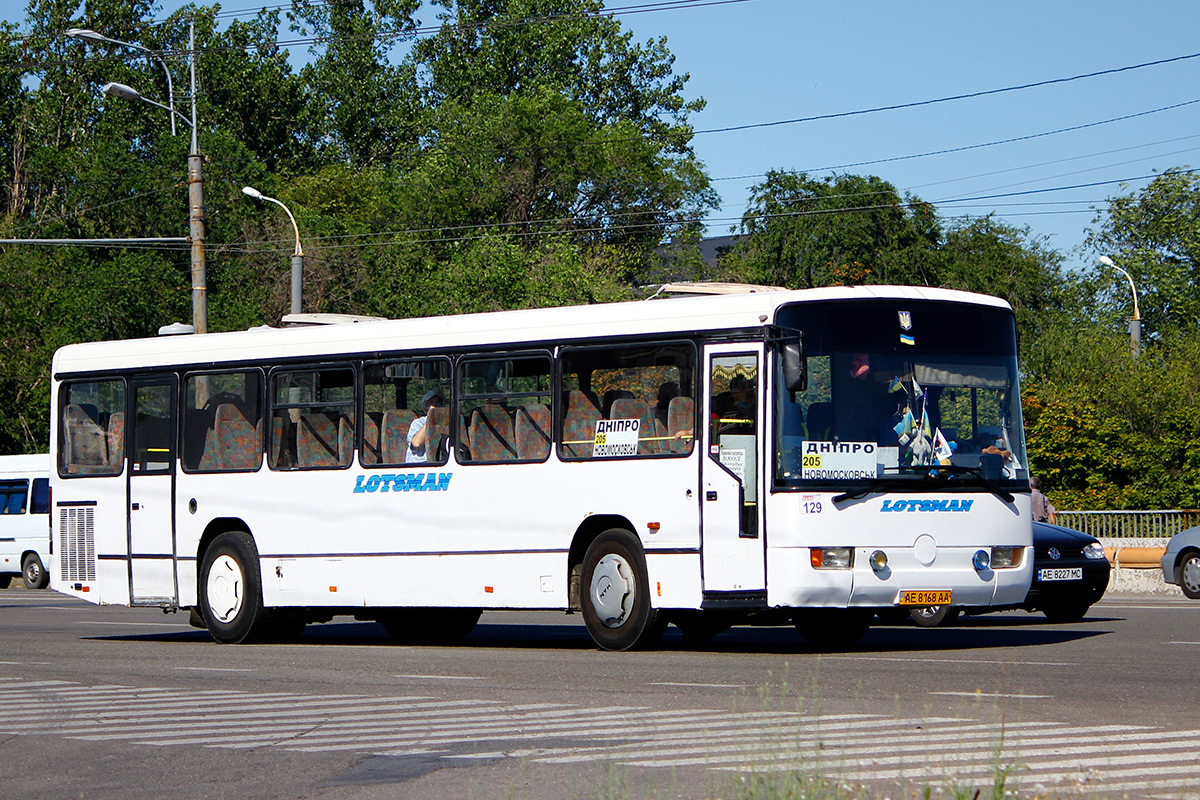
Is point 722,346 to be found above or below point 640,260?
below

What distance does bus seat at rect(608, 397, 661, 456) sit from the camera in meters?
15.1

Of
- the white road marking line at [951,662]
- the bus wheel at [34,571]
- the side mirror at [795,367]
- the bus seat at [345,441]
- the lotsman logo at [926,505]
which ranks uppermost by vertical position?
the side mirror at [795,367]

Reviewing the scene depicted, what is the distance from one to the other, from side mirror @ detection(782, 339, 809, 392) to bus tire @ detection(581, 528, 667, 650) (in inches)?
80.4

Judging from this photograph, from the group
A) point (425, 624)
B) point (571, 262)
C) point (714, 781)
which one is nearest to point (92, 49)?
point (571, 262)

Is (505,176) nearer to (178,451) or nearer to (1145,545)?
(1145,545)

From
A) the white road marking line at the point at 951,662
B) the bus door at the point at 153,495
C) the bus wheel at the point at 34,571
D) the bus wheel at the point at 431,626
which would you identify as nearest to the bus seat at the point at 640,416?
the white road marking line at the point at 951,662

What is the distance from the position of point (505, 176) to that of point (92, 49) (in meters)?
24.9

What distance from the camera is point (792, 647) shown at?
1608cm

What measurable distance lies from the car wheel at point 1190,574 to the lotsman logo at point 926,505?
12099mm

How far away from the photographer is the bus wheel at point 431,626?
1842 cm

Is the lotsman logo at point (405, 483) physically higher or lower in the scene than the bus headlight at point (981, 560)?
higher

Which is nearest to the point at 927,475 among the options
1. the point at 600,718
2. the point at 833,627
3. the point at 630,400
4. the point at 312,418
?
the point at 833,627

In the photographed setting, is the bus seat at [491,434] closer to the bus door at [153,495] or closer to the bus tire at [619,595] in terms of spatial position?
the bus tire at [619,595]

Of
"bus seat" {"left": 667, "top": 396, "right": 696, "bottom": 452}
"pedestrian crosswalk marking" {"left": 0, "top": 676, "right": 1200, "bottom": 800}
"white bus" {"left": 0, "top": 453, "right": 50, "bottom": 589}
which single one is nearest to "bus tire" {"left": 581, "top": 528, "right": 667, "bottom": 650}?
"bus seat" {"left": 667, "top": 396, "right": 696, "bottom": 452}
